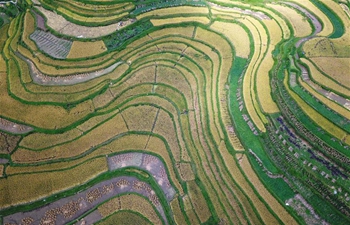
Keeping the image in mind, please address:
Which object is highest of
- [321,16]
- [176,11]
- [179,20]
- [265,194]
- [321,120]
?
[176,11]

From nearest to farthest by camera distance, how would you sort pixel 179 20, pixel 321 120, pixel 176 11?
1. pixel 321 120
2. pixel 179 20
3. pixel 176 11

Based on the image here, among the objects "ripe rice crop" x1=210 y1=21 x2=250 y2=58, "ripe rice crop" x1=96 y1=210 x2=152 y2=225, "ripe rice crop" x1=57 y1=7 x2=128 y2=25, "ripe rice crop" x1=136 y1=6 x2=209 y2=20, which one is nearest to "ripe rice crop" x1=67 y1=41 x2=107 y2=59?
"ripe rice crop" x1=57 y1=7 x2=128 y2=25

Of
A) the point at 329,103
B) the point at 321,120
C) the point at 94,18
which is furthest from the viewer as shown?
the point at 94,18

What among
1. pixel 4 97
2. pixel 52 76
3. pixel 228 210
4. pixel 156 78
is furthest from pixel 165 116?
pixel 4 97

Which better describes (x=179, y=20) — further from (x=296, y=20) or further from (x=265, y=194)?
(x=265, y=194)

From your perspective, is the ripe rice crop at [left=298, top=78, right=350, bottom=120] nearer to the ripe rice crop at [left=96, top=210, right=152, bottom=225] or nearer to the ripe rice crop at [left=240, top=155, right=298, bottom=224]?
the ripe rice crop at [left=240, top=155, right=298, bottom=224]

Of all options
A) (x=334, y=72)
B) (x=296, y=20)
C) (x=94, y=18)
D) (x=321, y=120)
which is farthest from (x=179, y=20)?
(x=321, y=120)

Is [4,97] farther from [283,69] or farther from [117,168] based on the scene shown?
[283,69]

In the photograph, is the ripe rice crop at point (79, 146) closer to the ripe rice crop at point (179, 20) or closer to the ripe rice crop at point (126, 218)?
the ripe rice crop at point (126, 218)
